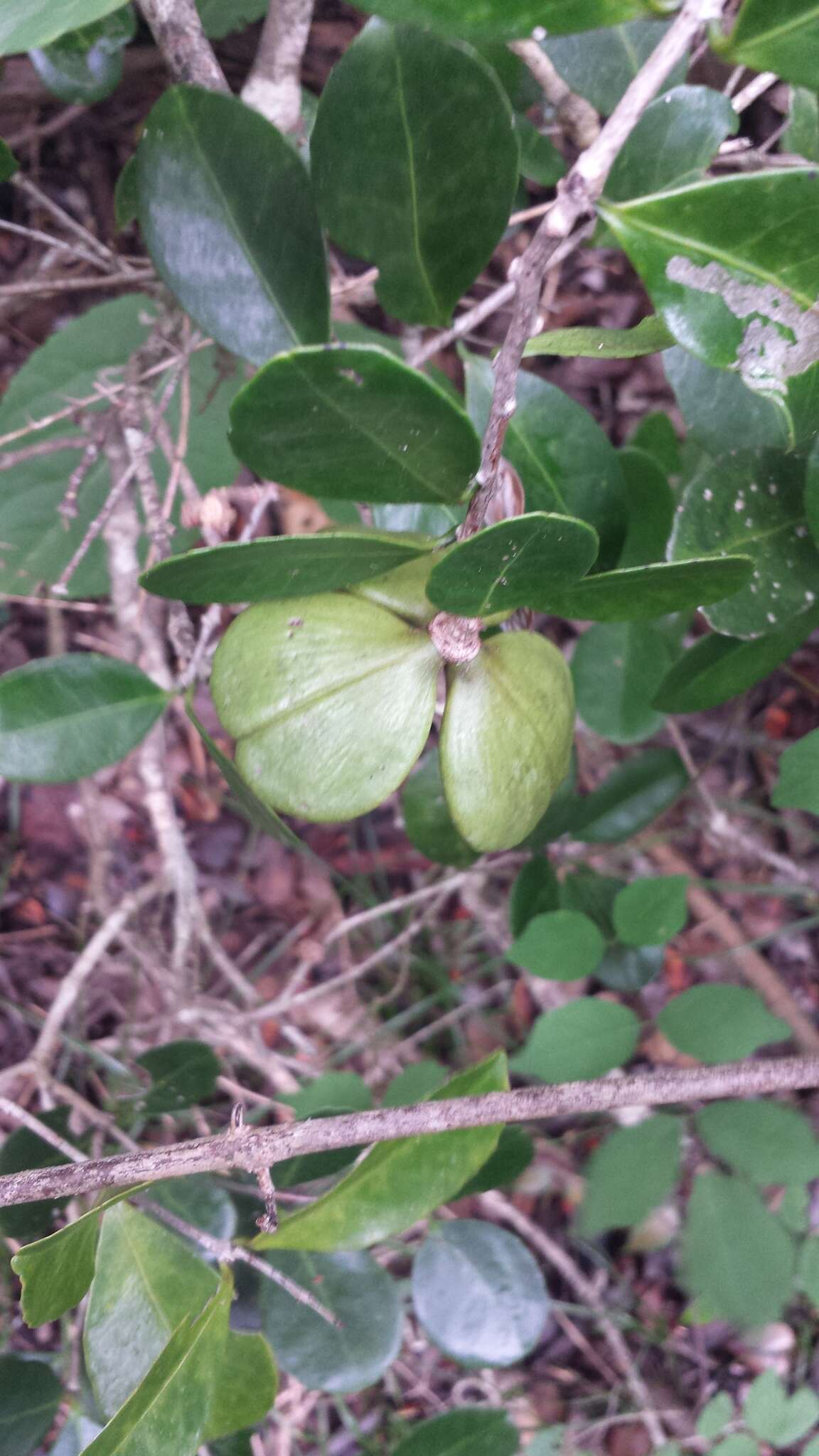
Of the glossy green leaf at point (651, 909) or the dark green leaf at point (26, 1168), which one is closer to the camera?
the dark green leaf at point (26, 1168)

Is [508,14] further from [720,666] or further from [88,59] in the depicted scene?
[88,59]

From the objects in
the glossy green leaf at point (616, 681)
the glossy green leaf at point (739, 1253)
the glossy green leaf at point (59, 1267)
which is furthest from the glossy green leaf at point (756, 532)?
the glossy green leaf at point (739, 1253)

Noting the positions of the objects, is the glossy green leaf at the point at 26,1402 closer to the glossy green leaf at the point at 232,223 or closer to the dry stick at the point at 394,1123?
the dry stick at the point at 394,1123

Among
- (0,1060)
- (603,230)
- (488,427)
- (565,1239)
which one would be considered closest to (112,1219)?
(488,427)

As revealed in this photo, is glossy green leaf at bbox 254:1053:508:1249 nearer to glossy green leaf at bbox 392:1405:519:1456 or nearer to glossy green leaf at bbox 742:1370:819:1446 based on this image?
glossy green leaf at bbox 392:1405:519:1456

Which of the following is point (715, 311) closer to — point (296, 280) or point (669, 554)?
point (669, 554)

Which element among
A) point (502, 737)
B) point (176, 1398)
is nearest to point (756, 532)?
point (502, 737)
